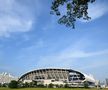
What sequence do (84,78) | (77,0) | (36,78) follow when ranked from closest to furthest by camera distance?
(77,0) → (84,78) → (36,78)

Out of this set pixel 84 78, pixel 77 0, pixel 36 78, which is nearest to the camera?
pixel 77 0

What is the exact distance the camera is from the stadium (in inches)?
6673

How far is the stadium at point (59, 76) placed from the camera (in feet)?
556

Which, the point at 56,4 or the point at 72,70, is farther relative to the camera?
the point at 72,70

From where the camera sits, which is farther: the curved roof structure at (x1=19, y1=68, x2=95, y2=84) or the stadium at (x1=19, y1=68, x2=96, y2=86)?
the curved roof structure at (x1=19, y1=68, x2=95, y2=84)

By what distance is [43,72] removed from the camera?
181500 mm

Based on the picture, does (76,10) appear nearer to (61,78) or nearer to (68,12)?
(68,12)

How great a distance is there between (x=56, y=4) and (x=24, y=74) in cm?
17861

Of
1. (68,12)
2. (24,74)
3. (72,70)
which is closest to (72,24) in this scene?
(68,12)

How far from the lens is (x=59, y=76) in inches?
6993

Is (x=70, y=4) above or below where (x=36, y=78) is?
below

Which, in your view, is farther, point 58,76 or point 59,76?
point 58,76

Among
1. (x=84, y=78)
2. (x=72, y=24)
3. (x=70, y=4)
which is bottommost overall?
(x=72, y=24)

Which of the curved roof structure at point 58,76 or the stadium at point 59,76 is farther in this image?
the curved roof structure at point 58,76
